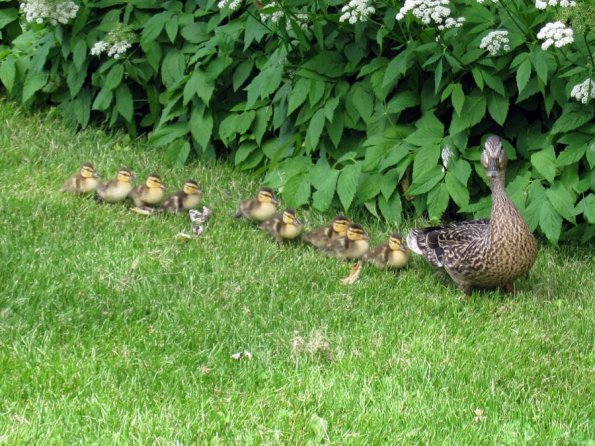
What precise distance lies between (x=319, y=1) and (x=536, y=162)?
6.91ft

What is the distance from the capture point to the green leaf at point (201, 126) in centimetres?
935

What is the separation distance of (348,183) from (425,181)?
0.60 meters

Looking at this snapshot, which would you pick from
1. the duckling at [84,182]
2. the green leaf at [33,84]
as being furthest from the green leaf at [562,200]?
the green leaf at [33,84]

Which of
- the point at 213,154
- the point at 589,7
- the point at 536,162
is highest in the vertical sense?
the point at 589,7

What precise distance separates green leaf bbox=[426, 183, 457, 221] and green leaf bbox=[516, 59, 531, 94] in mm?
947

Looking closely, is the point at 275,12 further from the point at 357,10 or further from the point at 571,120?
the point at 571,120

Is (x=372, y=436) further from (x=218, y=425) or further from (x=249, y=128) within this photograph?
(x=249, y=128)

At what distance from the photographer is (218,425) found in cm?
526

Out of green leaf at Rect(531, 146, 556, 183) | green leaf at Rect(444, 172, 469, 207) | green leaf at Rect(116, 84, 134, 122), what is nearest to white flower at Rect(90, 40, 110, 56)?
green leaf at Rect(116, 84, 134, 122)

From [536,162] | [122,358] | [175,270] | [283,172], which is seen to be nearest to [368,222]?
[283,172]

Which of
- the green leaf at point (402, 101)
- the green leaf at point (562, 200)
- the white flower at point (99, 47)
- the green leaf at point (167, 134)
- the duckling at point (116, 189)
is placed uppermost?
the green leaf at point (402, 101)

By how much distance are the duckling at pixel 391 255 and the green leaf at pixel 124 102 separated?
10.6 ft

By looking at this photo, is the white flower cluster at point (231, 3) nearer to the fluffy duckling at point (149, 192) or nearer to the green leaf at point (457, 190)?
the fluffy duckling at point (149, 192)

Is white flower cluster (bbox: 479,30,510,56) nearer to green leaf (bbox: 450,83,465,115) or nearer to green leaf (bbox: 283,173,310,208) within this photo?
green leaf (bbox: 450,83,465,115)
